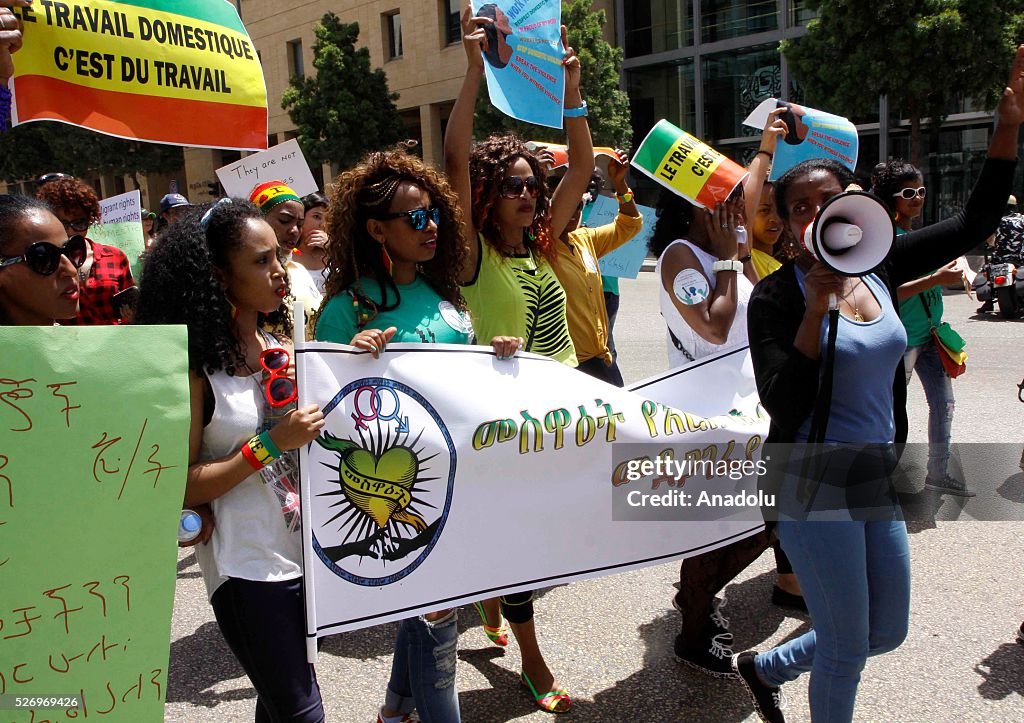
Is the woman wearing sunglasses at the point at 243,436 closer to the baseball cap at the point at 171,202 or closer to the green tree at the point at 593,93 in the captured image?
the baseball cap at the point at 171,202

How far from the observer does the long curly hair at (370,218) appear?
2.67m

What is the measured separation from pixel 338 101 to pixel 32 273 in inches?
1130

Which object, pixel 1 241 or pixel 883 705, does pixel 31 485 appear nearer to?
pixel 1 241

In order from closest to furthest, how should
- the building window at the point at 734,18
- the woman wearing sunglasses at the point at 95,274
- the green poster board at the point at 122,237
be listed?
the woman wearing sunglasses at the point at 95,274 → the green poster board at the point at 122,237 → the building window at the point at 734,18

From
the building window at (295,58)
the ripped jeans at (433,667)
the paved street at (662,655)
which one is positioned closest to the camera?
the ripped jeans at (433,667)

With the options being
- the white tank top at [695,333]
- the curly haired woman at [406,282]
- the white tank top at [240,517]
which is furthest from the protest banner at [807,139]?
the white tank top at [240,517]

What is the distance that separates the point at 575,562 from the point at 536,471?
13.6 inches

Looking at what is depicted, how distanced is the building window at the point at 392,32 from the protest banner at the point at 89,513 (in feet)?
110

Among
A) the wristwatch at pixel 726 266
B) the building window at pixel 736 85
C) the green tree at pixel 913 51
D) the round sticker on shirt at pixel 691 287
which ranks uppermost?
the building window at pixel 736 85

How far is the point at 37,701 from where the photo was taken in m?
1.71

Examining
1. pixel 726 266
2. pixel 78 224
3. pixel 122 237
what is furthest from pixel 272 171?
pixel 726 266

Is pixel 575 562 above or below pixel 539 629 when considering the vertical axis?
above

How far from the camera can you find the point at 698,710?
120 inches

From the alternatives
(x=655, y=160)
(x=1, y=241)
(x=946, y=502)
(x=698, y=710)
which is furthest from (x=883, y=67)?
(x=1, y=241)
